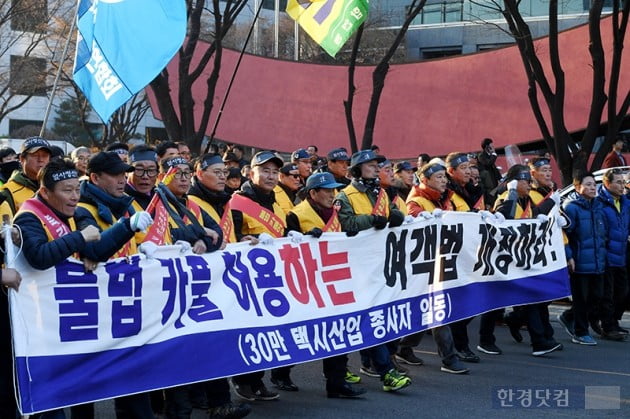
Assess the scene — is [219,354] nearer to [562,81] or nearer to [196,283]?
[196,283]

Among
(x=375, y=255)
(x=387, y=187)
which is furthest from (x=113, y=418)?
(x=387, y=187)

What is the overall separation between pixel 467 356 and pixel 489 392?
1.41 meters

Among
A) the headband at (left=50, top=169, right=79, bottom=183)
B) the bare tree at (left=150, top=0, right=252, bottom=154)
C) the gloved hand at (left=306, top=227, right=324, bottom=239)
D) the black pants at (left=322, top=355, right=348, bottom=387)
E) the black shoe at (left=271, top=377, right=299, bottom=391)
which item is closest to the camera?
the headband at (left=50, top=169, right=79, bottom=183)

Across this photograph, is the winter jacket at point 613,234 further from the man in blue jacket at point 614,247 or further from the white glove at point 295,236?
the white glove at point 295,236

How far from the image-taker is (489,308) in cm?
964

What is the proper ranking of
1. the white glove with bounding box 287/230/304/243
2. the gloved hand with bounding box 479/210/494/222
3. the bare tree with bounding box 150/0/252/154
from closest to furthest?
the white glove with bounding box 287/230/304/243
the gloved hand with bounding box 479/210/494/222
the bare tree with bounding box 150/0/252/154

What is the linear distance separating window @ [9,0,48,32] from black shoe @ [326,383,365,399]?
690 inches

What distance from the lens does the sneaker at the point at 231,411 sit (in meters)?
7.03

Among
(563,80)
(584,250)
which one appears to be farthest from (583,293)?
(563,80)

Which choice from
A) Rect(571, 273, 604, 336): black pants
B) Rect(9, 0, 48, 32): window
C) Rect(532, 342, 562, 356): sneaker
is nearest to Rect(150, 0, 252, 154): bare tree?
Rect(9, 0, 48, 32): window

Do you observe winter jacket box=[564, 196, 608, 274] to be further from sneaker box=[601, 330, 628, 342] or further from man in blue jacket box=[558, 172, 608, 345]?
sneaker box=[601, 330, 628, 342]

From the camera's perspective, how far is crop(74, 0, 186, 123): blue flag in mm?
8477

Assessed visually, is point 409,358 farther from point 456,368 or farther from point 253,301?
point 253,301

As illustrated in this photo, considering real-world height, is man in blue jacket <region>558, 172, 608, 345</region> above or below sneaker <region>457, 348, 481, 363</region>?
above
